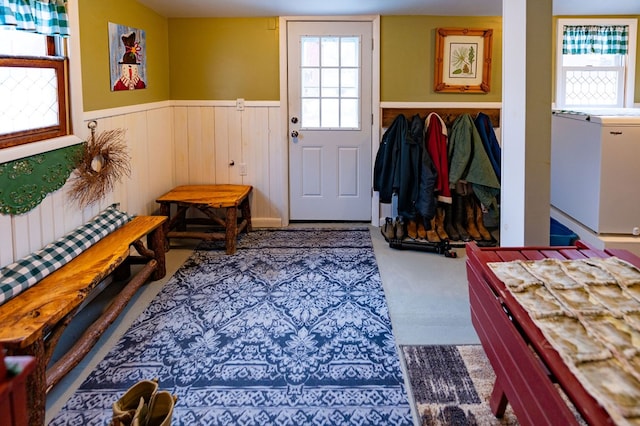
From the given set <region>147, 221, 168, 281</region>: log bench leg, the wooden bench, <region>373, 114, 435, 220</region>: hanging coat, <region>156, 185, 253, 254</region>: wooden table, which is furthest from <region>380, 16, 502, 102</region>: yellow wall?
the wooden bench

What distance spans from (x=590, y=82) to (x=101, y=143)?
172 inches

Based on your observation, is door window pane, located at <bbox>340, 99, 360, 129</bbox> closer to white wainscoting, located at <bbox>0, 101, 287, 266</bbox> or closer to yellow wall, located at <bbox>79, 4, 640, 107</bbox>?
yellow wall, located at <bbox>79, 4, 640, 107</bbox>

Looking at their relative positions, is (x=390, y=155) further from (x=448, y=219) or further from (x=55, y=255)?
(x=55, y=255)

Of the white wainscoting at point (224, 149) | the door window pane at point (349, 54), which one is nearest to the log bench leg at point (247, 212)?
the white wainscoting at point (224, 149)

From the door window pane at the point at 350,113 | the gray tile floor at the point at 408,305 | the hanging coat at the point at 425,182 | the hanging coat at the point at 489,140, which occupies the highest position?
the door window pane at the point at 350,113

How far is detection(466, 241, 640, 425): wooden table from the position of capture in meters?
1.33

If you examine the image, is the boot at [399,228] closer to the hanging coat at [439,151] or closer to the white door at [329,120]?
the hanging coat at [439,151]

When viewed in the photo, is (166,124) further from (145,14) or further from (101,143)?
(101,143)

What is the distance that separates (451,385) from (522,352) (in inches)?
40.1

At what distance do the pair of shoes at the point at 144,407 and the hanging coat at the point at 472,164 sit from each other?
352 centimetres

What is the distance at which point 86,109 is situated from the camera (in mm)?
3615

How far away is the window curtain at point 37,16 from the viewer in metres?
2.61

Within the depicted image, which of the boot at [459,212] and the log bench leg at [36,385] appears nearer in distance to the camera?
the log bench leg at [36,385]

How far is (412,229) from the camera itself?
514 cm
